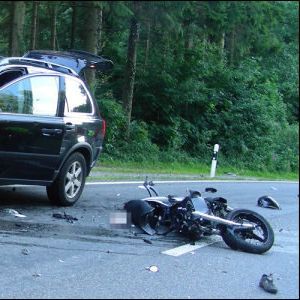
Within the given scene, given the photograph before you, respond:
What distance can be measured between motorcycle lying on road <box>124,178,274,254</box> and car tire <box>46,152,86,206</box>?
151 centimetres

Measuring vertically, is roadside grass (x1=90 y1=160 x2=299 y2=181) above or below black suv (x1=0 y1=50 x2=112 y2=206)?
below

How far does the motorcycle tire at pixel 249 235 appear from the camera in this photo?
22.4 ft

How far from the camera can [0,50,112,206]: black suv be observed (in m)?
7.35

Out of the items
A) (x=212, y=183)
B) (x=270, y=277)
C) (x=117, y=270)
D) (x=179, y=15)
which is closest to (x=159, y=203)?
(x=117, y=270)

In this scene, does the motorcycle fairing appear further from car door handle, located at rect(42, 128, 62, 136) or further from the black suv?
car door handle, located at rect(42, 128, 62, 136)

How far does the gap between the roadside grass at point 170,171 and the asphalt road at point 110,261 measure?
15.1 feet

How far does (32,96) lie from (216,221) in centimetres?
288

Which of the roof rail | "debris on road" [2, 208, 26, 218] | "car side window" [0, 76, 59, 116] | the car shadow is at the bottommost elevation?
"debris on road" [2, 208, 26, 218]

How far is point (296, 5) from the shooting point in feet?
8.25

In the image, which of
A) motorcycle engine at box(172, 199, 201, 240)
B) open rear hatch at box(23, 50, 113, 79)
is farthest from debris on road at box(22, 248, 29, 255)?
open rear hatch at box(23, 50, 113, 79)

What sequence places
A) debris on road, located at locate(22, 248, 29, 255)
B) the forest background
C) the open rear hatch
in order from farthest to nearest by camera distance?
the forest background → the open rear hatch → debris on road, located at locate(22, 248, 29, 255)

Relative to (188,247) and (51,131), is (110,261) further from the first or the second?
(51,131)

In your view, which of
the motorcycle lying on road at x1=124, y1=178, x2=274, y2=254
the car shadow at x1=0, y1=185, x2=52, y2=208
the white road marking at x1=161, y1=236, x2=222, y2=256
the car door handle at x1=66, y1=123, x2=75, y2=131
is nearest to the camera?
the white road marking at x1=161, y1=236, x2=222, y2=256

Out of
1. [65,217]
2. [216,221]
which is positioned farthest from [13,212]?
[216,221]
